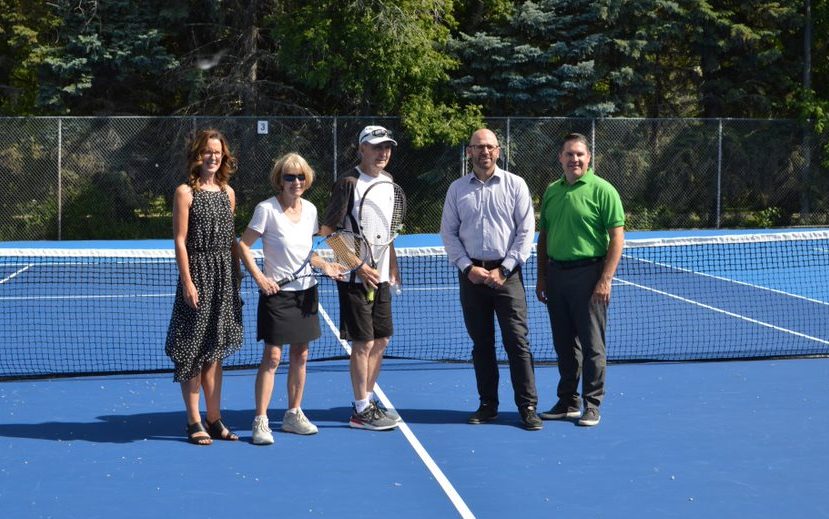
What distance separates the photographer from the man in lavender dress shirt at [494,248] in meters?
6.80

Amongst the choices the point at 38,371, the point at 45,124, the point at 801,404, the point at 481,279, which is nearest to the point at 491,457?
the point at 481,279

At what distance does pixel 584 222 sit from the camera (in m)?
6.89

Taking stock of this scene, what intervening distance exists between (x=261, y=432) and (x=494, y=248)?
1.87 meters

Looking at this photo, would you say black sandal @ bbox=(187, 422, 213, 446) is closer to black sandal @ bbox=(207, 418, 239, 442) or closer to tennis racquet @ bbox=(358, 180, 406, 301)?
black sandal @ bbox=(207, 418, 239, 442)

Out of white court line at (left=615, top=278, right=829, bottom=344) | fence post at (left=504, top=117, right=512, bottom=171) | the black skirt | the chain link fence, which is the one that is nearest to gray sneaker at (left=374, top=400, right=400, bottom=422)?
the black skirt

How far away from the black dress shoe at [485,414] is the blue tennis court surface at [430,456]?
0.08m

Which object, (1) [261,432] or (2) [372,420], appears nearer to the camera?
(1) [261,432]

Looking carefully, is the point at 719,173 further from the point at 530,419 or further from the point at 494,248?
the point at 530,419

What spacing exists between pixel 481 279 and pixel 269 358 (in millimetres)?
1428

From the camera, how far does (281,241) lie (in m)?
6.48

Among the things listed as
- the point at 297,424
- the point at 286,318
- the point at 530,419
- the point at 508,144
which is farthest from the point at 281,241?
the point at 508,144

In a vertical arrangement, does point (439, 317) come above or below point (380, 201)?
below

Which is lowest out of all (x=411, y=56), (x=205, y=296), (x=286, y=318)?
(x=286, y=318)

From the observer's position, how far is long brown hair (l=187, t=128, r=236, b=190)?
20.8 feet
